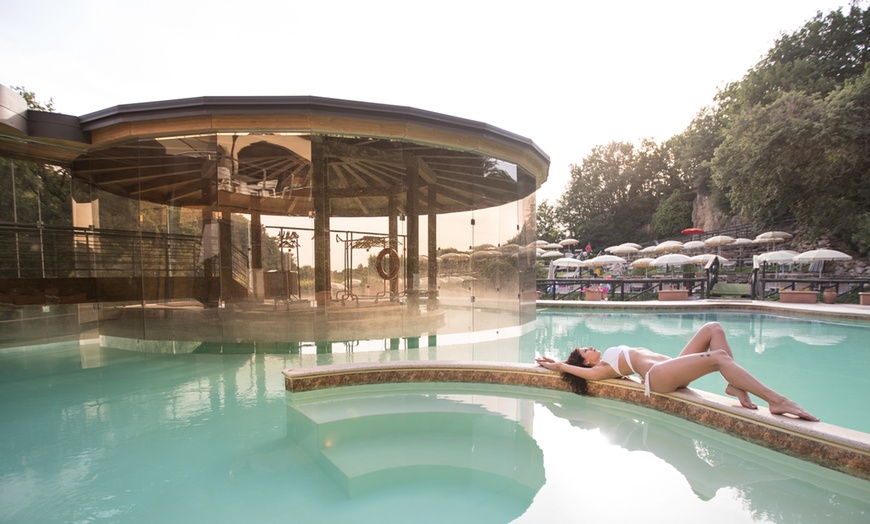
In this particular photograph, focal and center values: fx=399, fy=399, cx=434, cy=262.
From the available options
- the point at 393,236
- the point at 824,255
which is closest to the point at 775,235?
the point at 824,255

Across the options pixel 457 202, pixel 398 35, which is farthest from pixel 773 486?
pixel 398 35

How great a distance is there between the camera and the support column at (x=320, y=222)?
21.0 ft

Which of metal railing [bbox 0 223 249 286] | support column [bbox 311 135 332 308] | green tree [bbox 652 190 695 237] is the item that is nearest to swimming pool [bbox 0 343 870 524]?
support column [bbox 311 135 332 308]

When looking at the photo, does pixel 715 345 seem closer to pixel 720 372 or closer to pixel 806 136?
pixel 720 372

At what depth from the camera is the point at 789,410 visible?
294cm

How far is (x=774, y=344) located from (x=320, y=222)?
28.2 ft

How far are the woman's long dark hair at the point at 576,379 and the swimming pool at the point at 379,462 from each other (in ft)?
0.49

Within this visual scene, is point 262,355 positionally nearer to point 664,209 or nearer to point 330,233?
point 330,233

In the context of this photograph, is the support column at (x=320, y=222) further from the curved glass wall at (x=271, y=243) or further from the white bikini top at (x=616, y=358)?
the white bikini top at (x=616, y=358)

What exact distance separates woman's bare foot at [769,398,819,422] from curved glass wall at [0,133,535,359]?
467 cm

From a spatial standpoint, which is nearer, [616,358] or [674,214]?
[616,358]

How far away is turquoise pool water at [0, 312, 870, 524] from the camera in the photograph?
7.61ft

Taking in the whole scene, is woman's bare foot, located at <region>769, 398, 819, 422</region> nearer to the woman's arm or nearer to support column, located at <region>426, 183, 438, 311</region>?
the woman's arm

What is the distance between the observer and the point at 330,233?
6.57m
